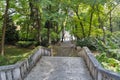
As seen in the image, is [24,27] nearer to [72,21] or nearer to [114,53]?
[72,21]

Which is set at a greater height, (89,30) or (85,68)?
(89,30)

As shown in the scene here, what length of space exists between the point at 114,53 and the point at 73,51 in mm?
5315

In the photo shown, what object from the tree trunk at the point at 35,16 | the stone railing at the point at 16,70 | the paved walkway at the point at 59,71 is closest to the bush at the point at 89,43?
the tree trunk at the point at 35,16

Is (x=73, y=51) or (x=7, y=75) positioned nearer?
(x=7, y=75)

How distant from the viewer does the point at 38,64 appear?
830cm

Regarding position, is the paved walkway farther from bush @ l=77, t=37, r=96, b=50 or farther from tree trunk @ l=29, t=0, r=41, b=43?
tree trunk @ l=29, t=0, r=41, b=43

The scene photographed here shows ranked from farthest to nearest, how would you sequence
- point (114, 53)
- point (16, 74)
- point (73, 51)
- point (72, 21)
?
point (72, 21) < point (73, 51) < point (114, 53) < point (16, 74)

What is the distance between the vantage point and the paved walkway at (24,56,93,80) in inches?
250

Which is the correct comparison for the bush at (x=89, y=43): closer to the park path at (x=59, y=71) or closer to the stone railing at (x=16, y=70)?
the park path at (x=59, y=71)

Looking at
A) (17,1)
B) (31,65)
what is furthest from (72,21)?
(31,65)

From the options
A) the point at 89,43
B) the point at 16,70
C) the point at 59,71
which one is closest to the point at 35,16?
the point at 89,43

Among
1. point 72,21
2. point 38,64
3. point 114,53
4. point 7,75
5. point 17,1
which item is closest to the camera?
point 7,75

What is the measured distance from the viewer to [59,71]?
23.2ft

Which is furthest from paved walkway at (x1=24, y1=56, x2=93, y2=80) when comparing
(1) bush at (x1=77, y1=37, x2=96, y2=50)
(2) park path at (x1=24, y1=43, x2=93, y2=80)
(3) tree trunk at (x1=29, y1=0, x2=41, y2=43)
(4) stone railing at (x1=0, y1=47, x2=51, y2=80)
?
(3) tree trunk at (x1=29, y1=0, x2=41, y2=43)
